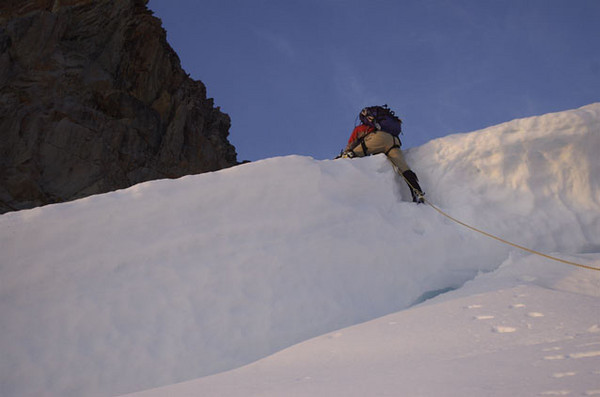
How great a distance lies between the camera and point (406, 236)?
145 inches

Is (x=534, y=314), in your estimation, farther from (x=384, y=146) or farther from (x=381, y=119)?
(x=381, y=119)

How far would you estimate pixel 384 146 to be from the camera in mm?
4648

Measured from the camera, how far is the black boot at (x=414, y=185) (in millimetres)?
4262

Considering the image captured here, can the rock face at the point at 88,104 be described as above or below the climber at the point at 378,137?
above

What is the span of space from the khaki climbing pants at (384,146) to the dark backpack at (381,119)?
112 millimetres

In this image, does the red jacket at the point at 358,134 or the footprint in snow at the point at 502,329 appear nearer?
the footprint in snow at the point at 502,329

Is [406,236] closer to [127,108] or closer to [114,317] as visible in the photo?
[114,317]

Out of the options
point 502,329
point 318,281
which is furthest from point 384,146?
point 502,329

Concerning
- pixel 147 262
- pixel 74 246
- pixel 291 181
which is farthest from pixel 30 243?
pixel 291 181

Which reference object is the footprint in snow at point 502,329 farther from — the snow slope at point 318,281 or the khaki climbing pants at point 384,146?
the khaki climbing pants at point 384,146

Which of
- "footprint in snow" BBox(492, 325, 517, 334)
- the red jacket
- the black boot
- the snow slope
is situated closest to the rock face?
the red jacket

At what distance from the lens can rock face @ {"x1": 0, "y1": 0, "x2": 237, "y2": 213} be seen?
45.8 feet

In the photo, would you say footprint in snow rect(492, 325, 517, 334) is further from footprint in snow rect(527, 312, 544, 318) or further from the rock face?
the rock face

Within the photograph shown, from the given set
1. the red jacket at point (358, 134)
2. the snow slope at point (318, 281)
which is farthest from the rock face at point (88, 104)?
the snow slope at point (318, 281)
